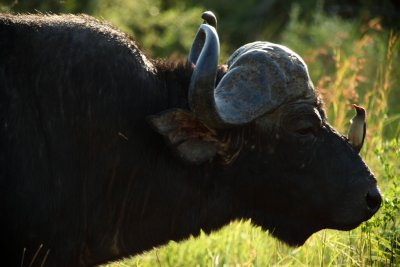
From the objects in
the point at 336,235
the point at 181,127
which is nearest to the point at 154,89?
the point at 181,127

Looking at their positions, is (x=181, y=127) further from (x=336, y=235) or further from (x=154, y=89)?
(x=336, y=235)

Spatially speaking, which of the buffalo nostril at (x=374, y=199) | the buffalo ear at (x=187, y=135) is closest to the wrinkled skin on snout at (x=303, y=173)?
the buffalo nostril at (x=374, y=199)

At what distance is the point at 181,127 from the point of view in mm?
5105

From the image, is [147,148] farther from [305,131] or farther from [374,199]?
[374,199]

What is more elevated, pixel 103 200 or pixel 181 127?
pixel 181 127

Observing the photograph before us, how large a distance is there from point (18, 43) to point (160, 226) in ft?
4.07

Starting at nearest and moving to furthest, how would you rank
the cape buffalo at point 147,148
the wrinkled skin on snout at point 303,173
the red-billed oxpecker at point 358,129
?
A: 1. the cape buffalo at point 147,148
2. the wrinkled skin on snout at point 303,173
3. the red-billed oxpecker at point 358,129

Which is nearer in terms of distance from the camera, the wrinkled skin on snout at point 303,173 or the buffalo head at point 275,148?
the buffalo head at point 275,148

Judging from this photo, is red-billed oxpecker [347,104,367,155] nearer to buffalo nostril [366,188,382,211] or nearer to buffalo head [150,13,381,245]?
buffalo head [150,13,381,245]

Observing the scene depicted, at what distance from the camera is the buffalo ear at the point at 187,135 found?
505 centimetres

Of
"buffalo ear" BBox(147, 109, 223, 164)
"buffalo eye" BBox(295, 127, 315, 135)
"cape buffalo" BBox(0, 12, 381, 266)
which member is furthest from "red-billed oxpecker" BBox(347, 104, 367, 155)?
"buffalo ear" BBox(147, 109, 223, 164)

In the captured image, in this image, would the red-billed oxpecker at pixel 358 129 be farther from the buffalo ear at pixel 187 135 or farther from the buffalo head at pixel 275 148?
the buffalo ear at pixel 187 135

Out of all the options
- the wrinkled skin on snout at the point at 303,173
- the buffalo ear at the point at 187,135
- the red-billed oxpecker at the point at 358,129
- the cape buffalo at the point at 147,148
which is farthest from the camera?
the red-billed oxpecker at the point at 358,129

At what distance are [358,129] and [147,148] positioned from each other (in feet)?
3.91
